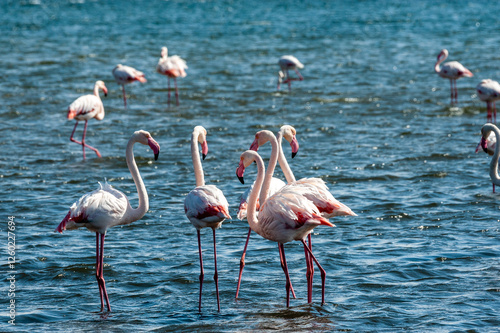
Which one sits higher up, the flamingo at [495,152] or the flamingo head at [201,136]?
the flamingo head at [201,136]

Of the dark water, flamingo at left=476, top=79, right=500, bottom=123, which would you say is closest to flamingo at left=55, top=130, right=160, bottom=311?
the dark water

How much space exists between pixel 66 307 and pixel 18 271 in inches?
38.1

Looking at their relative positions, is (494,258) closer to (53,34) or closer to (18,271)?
(18,271)


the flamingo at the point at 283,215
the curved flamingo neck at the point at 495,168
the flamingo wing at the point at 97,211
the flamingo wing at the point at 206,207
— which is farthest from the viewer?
the curved flamingo neck at the point at 495,168

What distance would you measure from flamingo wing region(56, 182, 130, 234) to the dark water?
0.73 metres

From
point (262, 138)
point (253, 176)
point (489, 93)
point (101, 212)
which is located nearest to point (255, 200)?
point (262, 138)

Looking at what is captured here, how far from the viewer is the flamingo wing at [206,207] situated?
595 cm

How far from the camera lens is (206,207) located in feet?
19.5

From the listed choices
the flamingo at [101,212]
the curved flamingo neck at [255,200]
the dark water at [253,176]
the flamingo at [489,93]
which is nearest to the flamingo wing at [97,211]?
the flamingo at [101,212]

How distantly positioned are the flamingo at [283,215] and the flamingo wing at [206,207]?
0.25 meters

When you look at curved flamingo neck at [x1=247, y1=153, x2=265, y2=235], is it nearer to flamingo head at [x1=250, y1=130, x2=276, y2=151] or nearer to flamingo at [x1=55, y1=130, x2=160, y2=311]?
flamingo head at [x1=250, y1=130, x2=276, y2=151]

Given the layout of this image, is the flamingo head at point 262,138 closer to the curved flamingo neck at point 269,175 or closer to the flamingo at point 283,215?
the curved flamingo neck at point 269,175

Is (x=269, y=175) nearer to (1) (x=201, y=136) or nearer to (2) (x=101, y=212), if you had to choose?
(1) (x=201, y=136)

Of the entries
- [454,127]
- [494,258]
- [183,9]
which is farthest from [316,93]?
[183,9]
